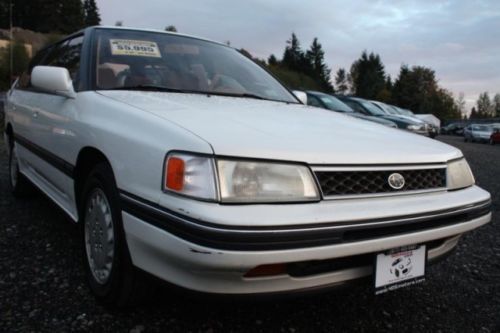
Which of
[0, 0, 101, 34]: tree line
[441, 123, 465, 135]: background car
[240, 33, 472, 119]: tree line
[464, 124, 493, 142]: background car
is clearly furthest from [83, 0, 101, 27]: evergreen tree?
[464, 124, 493, 142]: background car

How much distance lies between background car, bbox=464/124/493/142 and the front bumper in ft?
88.2

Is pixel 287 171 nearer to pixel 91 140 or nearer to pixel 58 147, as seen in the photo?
pixel 91 140

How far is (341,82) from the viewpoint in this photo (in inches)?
3922

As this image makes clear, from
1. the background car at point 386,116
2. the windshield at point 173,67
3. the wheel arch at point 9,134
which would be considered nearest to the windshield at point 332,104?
the background car at point 386,116

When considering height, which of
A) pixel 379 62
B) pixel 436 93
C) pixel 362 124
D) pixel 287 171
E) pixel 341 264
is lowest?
pixel 341 264

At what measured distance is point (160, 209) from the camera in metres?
1.48

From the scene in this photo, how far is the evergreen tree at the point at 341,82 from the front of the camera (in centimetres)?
9812

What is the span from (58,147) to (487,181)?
6.59 metres

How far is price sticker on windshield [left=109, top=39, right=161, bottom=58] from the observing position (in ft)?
8.21

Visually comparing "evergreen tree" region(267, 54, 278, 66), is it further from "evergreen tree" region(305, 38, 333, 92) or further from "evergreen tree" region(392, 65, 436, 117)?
"evergreen tree" region(392, 65, 436, 117)

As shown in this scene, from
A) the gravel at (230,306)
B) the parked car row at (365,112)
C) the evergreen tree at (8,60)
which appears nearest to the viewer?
the gravel at (230,306)

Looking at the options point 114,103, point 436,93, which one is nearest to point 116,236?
point 114,103

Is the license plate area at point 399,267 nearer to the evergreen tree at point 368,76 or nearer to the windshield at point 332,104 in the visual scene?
the windshield at point 332,104

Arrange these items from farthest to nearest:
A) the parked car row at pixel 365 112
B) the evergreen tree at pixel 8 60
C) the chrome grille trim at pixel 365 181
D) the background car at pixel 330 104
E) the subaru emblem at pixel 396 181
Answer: the evergreen tree at pixel 8 60, the parked car row at pixel 365 112, the background car at pixel 330 104, the subaru emblem at pixel 396 181, the chrome grille trim at pixel 365 181
